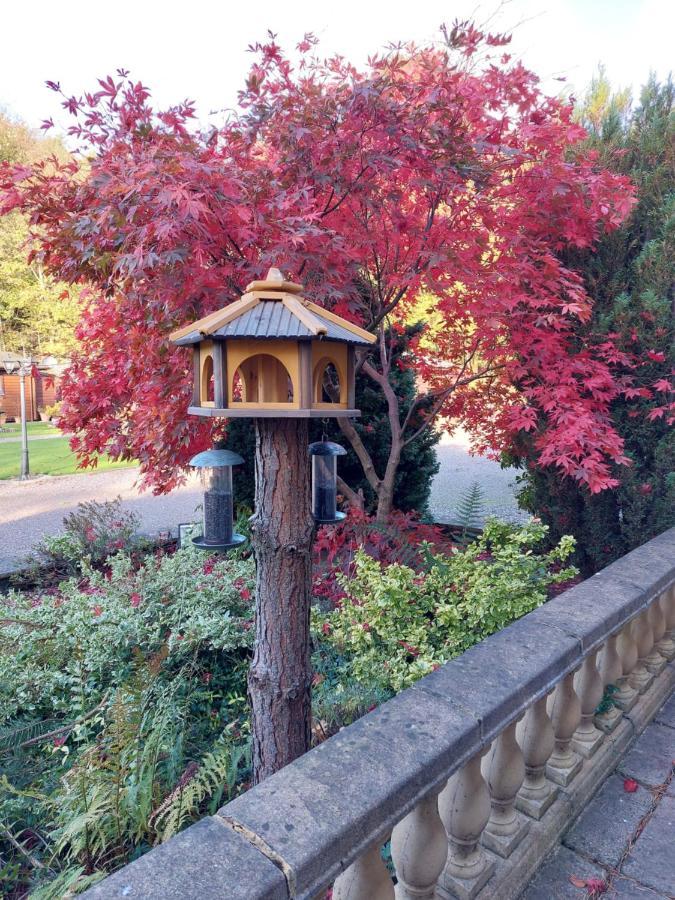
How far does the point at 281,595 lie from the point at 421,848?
981 millimetres

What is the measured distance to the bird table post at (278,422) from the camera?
1702mm

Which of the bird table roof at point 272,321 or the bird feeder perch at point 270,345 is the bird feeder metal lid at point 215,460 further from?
the bird table roof at point 272,321

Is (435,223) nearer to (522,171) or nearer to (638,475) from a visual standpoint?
(522,171)

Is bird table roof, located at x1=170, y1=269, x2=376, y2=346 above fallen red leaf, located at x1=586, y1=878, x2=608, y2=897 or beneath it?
above

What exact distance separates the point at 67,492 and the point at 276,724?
9.82m

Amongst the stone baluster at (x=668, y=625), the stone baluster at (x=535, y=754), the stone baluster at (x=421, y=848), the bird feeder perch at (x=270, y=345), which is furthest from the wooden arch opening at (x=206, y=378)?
the stone baluster at (x=668, y=625)

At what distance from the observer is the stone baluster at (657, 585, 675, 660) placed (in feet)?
Answer: 9.07

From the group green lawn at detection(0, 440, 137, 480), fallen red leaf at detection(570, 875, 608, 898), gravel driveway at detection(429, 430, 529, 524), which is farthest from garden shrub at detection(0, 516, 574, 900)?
green lawn at detection(0, 440, 137, 480)

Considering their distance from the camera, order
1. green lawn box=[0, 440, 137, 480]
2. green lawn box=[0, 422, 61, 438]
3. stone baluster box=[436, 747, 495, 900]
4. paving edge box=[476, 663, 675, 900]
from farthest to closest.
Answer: green lawn box=[0, 422, 61, 438] → green lawn box=[0, 440, 137, 480] → paving edge box=[476, 663, 675, 900] → stone baluster box=[436, 747, 495, 900]

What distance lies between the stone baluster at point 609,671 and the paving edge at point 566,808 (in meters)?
0.04

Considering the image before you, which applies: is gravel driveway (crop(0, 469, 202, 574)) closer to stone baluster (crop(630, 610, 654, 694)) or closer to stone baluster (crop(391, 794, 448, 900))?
stone baluster (crop(391, 794, 448, 900))

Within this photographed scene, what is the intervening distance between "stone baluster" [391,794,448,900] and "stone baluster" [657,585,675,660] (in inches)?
75.8

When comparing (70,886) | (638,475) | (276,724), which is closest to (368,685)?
(276,724)

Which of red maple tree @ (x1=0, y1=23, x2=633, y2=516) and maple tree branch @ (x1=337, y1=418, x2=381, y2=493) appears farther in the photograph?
maple tree branch @ (x1=337, y1=418, x2=381, y2=493)
